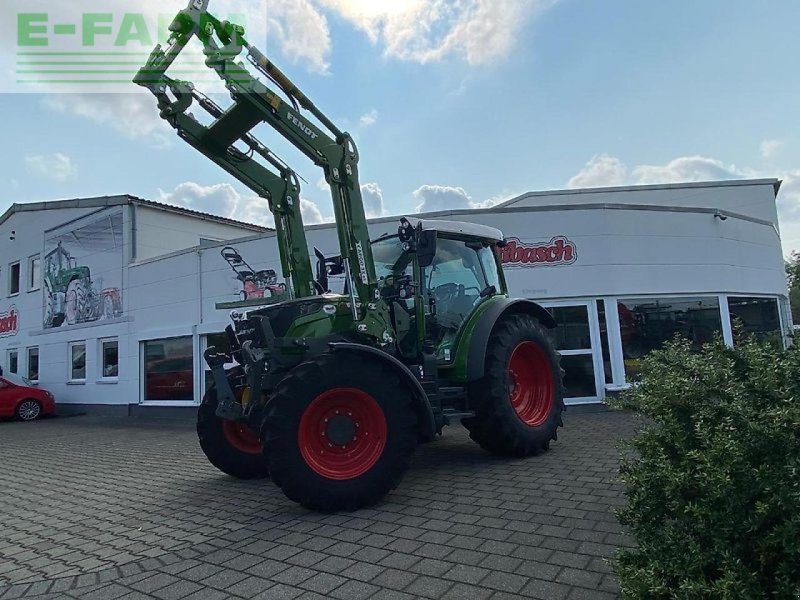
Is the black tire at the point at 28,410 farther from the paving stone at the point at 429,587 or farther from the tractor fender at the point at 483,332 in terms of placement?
the paving stone at the point at 429,587

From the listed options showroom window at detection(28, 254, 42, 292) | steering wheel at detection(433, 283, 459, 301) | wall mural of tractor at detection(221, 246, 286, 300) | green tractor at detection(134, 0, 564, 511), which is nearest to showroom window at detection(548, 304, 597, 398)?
green tractor at detection(134, 0, 564, 511)

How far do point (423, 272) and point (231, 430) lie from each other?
2703 millimetres

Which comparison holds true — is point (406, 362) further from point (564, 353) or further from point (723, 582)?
point (564, 353)

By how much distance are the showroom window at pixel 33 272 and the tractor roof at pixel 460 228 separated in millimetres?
17760

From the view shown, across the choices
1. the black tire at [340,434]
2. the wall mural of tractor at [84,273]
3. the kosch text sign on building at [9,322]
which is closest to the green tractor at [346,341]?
the black tire at [340,434]

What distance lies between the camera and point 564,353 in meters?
11.0

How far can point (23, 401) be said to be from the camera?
1612cm

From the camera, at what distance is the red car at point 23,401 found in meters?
16.0

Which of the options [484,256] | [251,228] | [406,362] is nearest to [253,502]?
[406,362]

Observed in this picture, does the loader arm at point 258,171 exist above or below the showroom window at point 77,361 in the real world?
above

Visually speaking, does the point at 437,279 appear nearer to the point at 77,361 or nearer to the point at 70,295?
the point at 77,361

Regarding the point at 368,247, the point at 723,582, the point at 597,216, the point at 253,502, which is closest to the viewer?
the point at 723,582

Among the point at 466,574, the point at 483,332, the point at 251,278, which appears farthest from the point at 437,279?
the point at 251,278

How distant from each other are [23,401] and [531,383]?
15701mm
